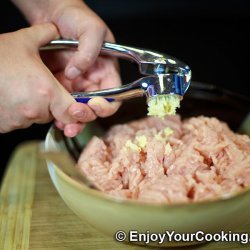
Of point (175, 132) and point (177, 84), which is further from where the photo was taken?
point (175, 132)

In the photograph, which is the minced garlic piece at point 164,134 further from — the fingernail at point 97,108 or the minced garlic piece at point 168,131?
the fingernail at point 97,108

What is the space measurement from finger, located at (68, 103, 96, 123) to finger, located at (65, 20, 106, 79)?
0.47 feet

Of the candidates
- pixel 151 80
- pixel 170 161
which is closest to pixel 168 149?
pixel 170 161

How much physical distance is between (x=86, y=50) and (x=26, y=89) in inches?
8.5

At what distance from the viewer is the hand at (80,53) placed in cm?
109

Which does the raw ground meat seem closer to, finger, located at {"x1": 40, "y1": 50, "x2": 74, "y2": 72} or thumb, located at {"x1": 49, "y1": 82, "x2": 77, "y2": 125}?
thumb, located at {"x1": 49, "y1": 82, "x2": 77, "y2": 125}

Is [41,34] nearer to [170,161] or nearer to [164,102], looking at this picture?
[164,102]

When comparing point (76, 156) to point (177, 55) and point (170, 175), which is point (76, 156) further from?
point (177, 55)

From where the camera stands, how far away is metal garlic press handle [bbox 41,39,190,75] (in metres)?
1.05

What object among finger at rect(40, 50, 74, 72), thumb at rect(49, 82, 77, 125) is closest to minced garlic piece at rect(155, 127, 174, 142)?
thumb at rect(49, 82, 77, 125)

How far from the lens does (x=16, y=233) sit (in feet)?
3.30

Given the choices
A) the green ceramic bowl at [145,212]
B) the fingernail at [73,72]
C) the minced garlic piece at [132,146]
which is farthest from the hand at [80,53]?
the green ceramic bowl at [145,212]

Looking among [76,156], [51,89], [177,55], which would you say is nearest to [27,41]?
[51,89]

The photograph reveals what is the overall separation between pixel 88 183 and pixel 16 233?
0.94 feet
